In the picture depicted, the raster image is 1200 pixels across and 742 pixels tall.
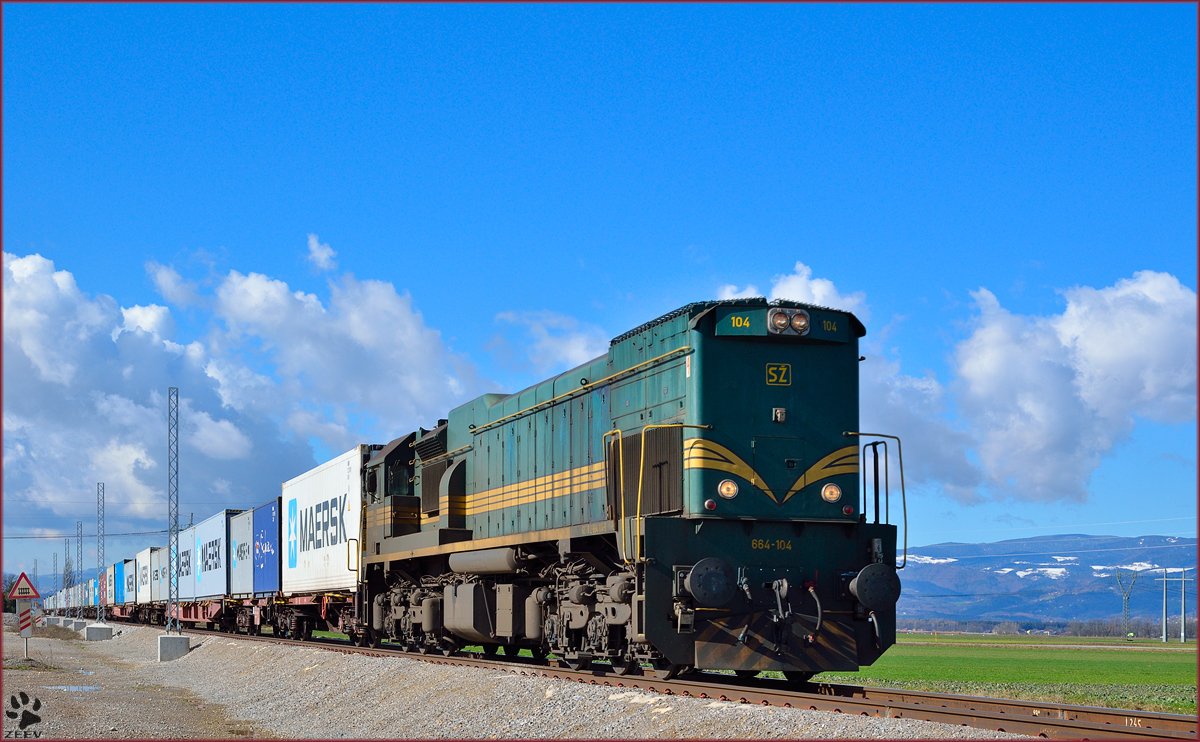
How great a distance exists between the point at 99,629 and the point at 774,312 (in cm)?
3928

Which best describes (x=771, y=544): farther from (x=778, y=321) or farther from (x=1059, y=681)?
(x=1059, y=681)

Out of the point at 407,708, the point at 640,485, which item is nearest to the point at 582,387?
the point at 640,485

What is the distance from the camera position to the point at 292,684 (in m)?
17.3

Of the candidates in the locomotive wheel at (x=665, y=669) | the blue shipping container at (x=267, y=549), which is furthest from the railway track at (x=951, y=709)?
the blue shipping container at (x=267, y=549)

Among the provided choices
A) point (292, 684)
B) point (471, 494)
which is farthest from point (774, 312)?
point (292, 684)

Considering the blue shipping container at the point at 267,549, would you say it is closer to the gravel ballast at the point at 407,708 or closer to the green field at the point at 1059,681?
the green field at the point at 1059,681

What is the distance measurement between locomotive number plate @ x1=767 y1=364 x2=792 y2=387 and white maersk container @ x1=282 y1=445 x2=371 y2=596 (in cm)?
1222

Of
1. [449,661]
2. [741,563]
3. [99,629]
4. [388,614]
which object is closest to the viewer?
[741,563]

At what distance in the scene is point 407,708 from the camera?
13055 millimetres

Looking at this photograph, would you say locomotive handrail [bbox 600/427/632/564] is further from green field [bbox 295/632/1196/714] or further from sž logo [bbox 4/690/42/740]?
sž logo [bbox 4/690/42/740]

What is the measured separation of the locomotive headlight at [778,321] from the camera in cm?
1238

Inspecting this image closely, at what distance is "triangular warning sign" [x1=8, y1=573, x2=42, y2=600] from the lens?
1147 inches

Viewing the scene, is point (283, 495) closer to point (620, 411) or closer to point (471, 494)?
point (471, 494)

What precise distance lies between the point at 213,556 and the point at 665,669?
28.3 m
